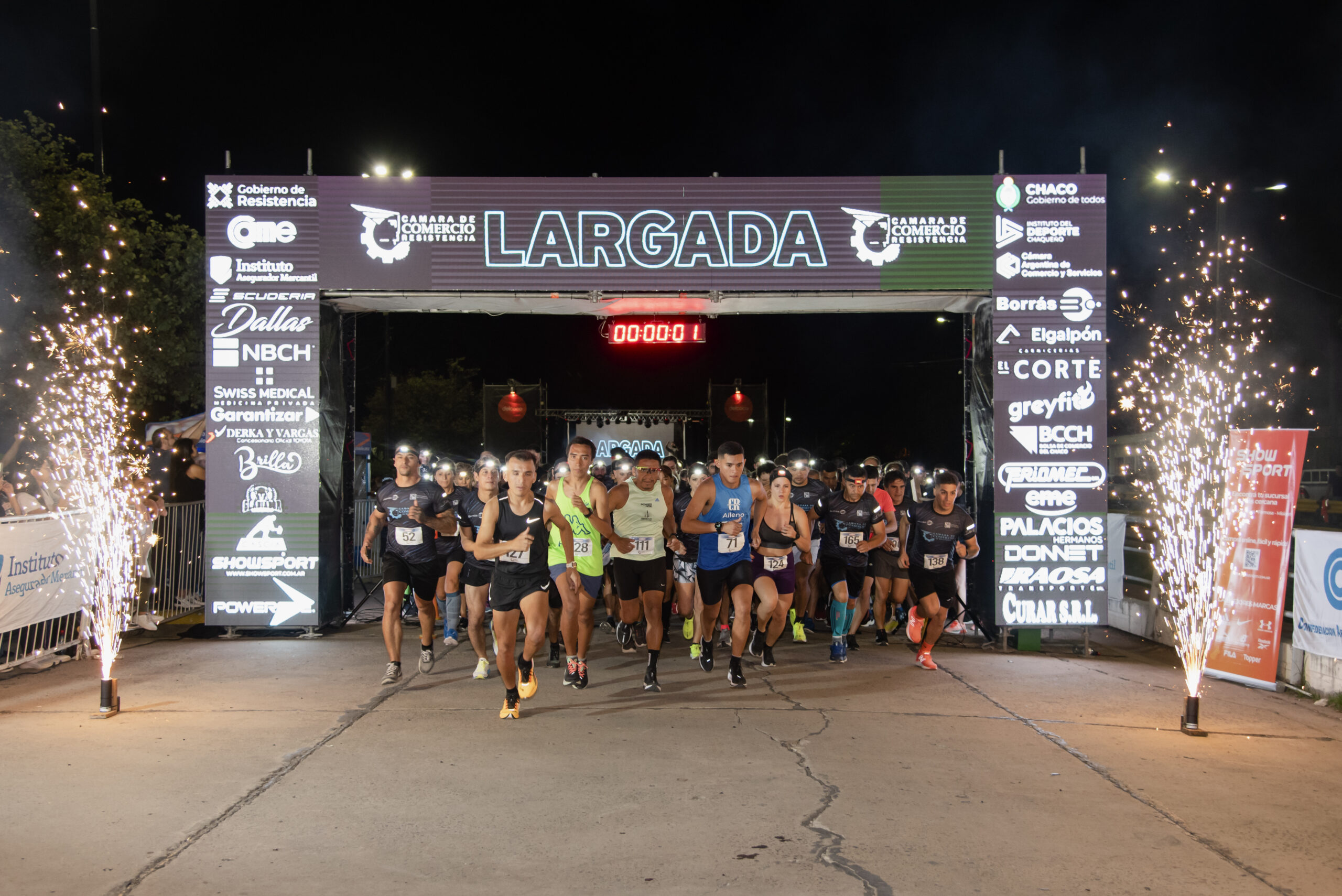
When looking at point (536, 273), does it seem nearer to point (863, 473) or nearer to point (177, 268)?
point (863, 473)

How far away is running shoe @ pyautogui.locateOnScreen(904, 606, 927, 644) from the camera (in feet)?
32.0

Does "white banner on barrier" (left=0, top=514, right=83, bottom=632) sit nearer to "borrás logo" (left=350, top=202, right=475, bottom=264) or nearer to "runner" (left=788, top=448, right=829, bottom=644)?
"borrás logo" (left=350, top=202, right=475, bottom=264)

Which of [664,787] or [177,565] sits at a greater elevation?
[177,565]

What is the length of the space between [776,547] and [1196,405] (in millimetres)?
16119

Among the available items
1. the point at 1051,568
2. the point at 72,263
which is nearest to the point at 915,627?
the point at 1051,568

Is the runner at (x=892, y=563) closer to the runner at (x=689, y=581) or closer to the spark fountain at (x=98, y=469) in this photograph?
the runner at (x=689, y=581)

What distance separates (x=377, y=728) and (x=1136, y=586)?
9.21 metres

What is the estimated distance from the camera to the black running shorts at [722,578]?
812cm

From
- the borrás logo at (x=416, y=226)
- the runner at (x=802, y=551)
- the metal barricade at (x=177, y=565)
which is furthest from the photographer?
the metal barricade at (x=177, y=565)

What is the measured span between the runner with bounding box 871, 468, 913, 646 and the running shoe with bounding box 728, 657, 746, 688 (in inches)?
96.0

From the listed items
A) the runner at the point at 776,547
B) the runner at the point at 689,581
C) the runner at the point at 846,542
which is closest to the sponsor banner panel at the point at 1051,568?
the runner at the point at 846,542

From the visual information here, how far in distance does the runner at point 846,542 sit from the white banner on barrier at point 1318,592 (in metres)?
3.58

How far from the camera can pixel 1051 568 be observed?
10055 mm

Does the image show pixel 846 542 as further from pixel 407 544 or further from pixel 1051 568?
pixel 407 544
